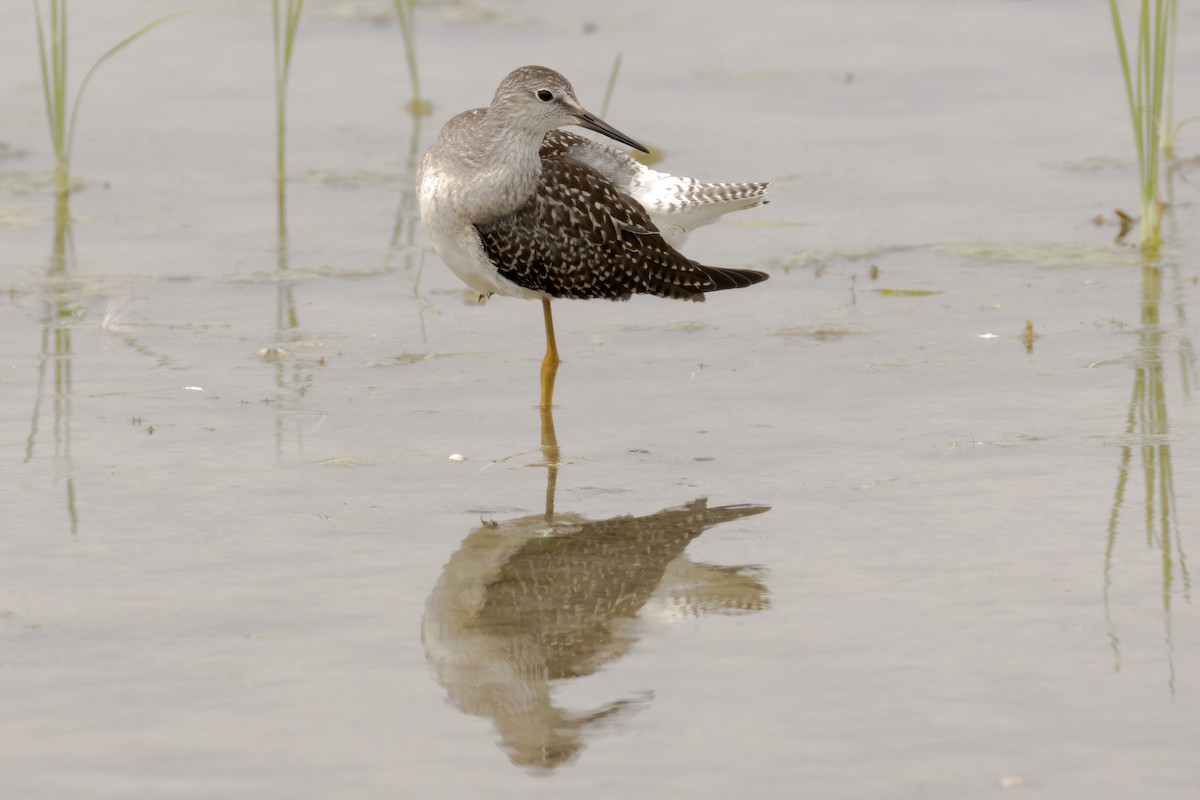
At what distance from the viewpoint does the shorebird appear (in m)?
7.23

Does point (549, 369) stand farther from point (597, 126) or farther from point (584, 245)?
point (597, 126)

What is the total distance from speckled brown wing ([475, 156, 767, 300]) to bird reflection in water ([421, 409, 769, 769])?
141 centimetres

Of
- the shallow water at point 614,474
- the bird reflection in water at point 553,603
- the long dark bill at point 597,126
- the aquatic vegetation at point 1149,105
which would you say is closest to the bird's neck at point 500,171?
the long dark bill at point 597,126

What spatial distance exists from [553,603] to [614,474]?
47.1 inches

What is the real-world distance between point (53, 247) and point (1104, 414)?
5548 mm

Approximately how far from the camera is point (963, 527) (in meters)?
5.76

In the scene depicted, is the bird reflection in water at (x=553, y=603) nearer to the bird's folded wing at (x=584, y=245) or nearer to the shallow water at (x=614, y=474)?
the shallow water at (x=614, y=474)

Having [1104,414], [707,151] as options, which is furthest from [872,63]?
[1104,414]

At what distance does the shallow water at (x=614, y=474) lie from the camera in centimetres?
441

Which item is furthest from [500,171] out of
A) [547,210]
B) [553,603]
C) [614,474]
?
[553,603]

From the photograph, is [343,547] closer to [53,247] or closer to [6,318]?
[6,318]

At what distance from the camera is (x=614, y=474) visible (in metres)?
6.41

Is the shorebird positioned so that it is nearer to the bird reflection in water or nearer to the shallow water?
the shallow water

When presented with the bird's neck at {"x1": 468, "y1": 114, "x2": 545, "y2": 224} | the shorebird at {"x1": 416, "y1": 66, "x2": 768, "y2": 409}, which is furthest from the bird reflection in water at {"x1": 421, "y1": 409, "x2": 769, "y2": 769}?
the bird's neck at {"x1": 468, "y1": 114, "x2": 545, "y2": 224}
